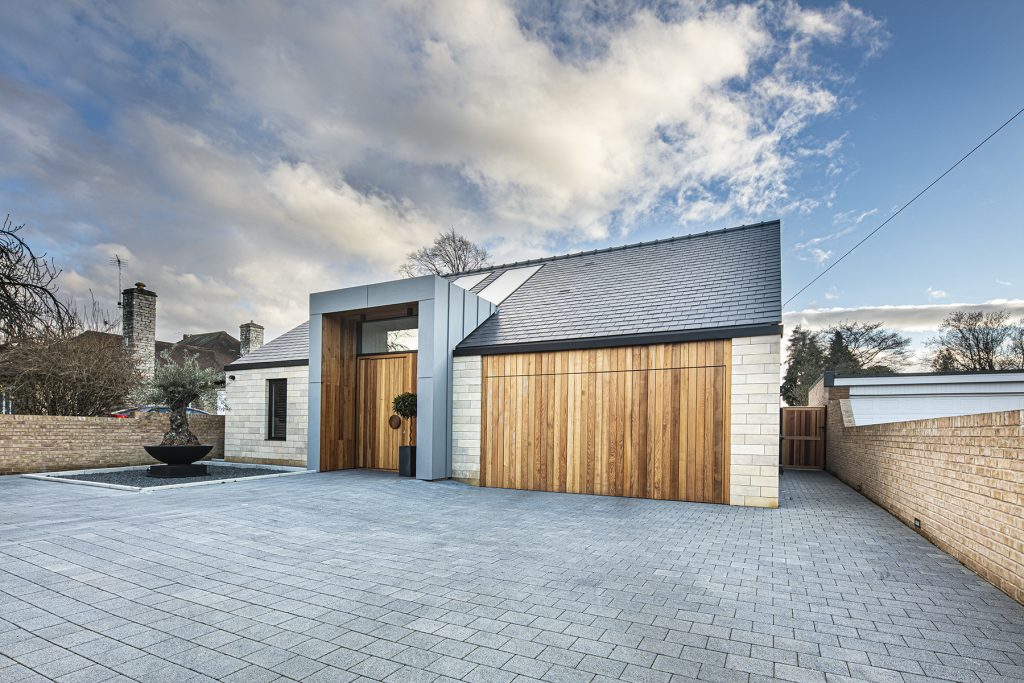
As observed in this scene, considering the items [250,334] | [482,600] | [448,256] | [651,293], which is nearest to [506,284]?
[651,293]

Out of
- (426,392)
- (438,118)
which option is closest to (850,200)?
(438,118)

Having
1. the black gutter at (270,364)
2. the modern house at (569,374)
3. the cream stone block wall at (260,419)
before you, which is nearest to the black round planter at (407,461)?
the modern house at (569,374)

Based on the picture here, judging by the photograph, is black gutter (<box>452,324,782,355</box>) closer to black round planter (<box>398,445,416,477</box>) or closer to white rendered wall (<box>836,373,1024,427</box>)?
black round planter (<box>398,445,416,477</box>)

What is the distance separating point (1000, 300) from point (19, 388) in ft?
97.0

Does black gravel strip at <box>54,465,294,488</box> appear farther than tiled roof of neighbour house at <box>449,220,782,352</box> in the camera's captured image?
Yes

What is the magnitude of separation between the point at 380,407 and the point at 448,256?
429 inches

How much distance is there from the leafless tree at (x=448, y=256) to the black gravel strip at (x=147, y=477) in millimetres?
11450

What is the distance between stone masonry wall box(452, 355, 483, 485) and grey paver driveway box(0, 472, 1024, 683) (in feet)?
9.95

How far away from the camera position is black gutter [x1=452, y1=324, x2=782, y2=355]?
720 centimetres

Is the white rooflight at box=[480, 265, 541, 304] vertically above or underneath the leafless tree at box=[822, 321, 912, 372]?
above

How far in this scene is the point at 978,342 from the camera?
1878cm

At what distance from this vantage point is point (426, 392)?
9195mm

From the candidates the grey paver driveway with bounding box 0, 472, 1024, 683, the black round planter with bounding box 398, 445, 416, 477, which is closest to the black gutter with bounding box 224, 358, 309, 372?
the black round planter with bounding box 398, 445, 416, 477

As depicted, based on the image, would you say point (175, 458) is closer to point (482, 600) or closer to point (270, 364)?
point (270, 364)
